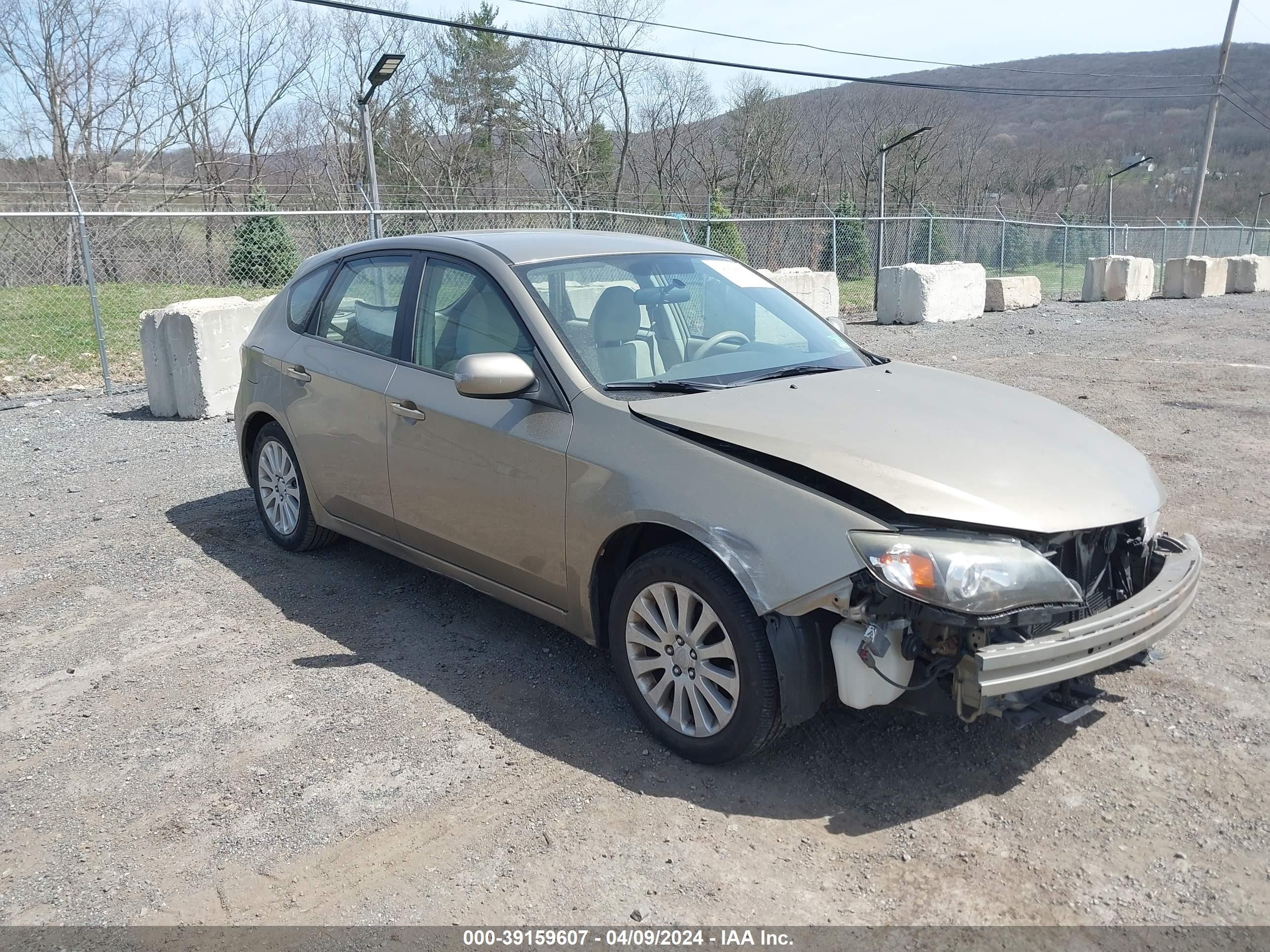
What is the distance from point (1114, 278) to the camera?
21.8m

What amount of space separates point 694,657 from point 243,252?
1955 centimetres

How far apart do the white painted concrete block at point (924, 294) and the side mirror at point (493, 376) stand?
14.3 metres

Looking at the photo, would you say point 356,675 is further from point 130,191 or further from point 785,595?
point 130,191

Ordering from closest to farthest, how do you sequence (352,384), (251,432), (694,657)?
(694,657) < (352,384) < (251,432)

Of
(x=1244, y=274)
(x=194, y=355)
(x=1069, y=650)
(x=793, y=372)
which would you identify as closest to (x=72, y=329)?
(x=194, y=355)

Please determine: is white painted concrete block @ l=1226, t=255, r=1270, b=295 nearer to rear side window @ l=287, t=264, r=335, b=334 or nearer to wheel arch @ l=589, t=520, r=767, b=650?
rear side window @ l=287, t=264, r=335, b=334

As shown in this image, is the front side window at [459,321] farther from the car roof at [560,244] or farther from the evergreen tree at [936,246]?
the evergreen tree at [936,246]

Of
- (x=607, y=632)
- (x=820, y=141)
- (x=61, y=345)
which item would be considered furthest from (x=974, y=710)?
(x=820, y=141)

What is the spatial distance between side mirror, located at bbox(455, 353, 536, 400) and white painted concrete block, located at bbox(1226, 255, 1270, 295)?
84.2 ft

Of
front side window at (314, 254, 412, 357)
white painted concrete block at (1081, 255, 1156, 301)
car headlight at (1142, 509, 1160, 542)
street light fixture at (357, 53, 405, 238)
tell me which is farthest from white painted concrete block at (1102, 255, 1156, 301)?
front side window at (314, 254, 412, 357)

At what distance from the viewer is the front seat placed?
3.74 m

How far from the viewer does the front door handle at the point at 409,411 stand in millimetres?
4164

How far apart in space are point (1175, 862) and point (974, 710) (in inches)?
28.4

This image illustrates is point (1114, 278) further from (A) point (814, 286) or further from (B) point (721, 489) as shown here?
(B) point (721, 489)
